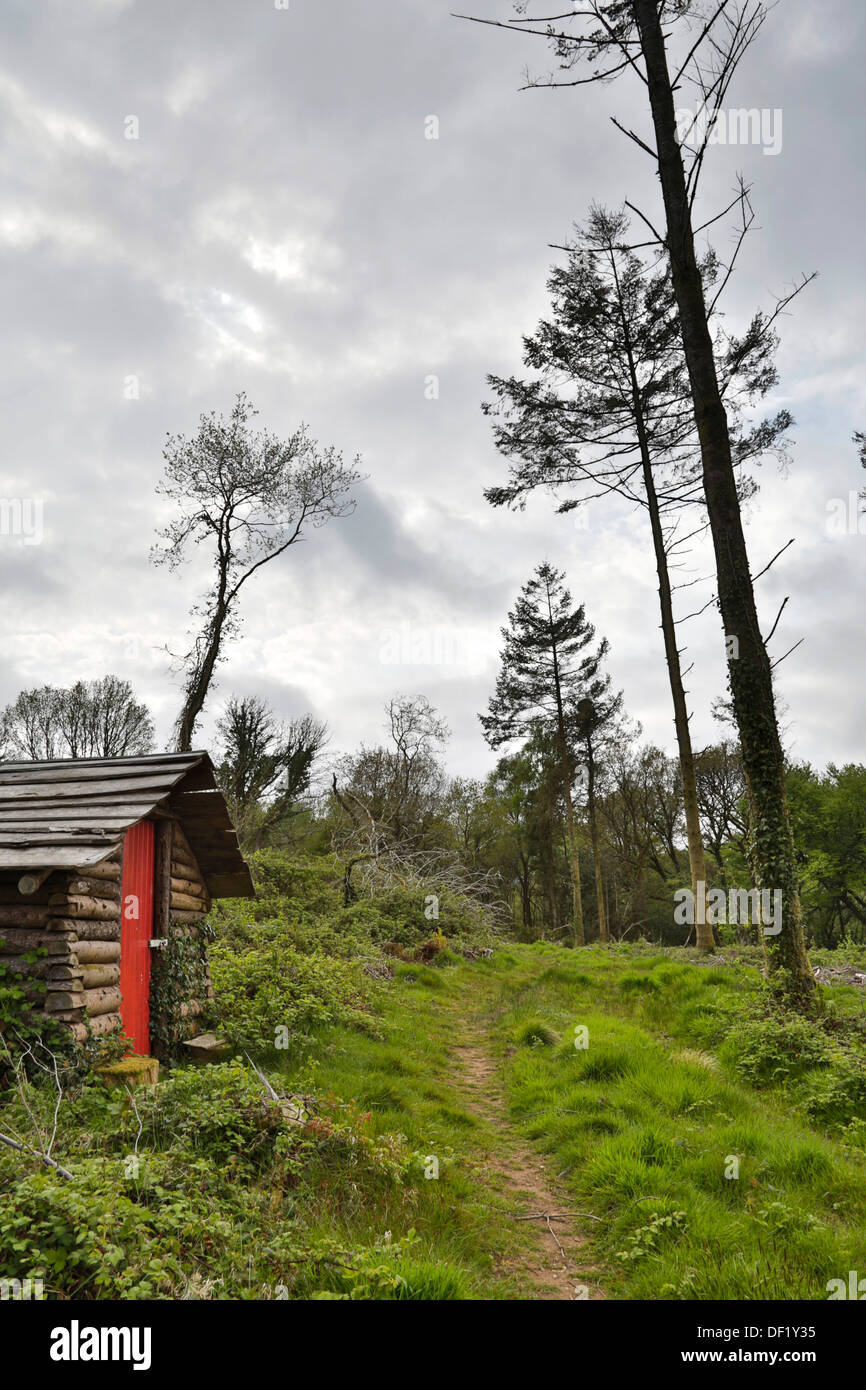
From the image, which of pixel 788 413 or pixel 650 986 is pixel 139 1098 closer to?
pixel 650 986

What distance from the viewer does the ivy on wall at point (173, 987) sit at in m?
7.35

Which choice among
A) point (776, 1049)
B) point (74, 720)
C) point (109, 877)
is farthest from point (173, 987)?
point (74, 720)

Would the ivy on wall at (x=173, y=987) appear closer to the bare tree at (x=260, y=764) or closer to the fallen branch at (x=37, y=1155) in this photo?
the fallen branch at (x=37, y=1155)

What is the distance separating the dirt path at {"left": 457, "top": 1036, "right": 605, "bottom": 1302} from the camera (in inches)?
154

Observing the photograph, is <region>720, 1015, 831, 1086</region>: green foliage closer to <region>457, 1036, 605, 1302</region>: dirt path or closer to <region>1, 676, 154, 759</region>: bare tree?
<region>457, 1036, 605, 1302</region>: dirt path

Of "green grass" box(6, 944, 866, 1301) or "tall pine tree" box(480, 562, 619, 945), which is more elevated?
"tall pine tree" box(480, 562, 619, 945)

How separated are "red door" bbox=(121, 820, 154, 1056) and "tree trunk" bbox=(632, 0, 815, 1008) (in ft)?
22.4

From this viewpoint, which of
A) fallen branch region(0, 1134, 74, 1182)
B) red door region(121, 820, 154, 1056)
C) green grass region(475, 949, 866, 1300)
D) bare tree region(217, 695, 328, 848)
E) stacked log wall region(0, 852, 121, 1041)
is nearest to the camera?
fallen branch region(0, 1134, 74, 1182)

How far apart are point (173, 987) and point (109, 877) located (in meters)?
1.81

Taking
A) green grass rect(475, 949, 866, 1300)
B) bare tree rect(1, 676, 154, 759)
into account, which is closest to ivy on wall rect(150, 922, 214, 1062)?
green grass rect(475, 949, 866, 1300)

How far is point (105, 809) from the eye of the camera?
6742 mm

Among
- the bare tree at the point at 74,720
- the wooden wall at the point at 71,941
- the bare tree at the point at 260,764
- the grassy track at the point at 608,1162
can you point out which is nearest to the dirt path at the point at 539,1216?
the grassy track at the point at 608,1162

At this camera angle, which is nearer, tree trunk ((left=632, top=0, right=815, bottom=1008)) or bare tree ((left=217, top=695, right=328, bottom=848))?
tree trunk ((left=632, top=0, right=815, bottom=1008))
